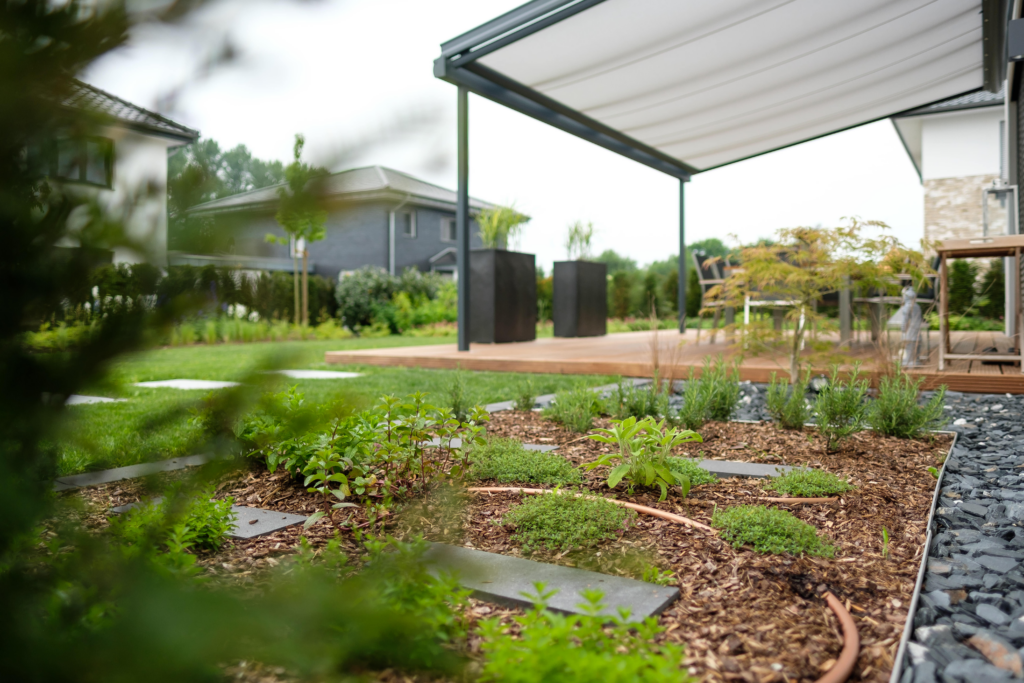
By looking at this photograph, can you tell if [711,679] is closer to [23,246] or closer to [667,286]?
[23,246]

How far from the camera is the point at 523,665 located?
1021 millimetres

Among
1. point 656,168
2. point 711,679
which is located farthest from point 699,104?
point 711,679

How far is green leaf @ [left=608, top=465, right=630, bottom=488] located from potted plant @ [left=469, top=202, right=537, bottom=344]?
18.3 ft

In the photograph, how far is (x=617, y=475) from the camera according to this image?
2273 millimetres

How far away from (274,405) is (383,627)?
14.2 inches

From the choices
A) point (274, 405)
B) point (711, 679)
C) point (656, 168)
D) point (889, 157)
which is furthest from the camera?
point (889, 157)

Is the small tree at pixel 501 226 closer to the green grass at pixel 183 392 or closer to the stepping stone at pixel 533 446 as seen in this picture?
the green grass at pixel 183 392

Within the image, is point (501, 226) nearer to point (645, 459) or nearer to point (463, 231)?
point (463, 231)

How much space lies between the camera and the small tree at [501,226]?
8.25m

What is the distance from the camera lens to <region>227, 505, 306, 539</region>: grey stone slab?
1.95 metres

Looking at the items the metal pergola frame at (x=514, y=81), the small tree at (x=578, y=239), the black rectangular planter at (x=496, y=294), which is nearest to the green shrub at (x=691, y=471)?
the metal pergola frame at (x=514, y=81)

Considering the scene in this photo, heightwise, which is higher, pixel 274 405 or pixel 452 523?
pixel 274 405

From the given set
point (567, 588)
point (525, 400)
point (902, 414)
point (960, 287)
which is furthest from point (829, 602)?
point (960, 287)

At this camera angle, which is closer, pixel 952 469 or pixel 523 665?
pixel 523 665
